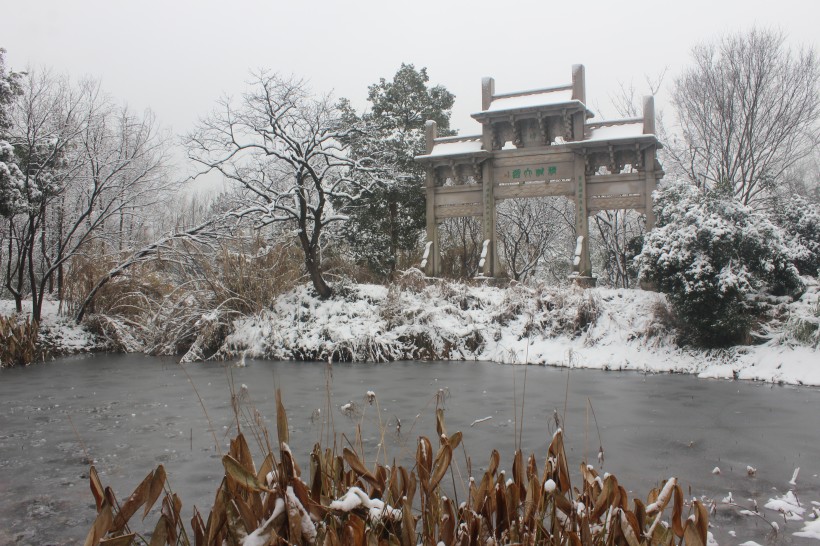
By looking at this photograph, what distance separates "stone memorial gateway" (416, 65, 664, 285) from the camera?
15.0 meters

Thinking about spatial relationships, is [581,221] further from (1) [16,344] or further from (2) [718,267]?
(1) [16,344]

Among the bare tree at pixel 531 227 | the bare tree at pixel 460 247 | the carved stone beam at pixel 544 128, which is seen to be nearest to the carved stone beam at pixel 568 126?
the carved stone beam at pixel 544 128

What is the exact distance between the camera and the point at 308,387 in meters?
9.12

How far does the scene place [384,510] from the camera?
7.09ft

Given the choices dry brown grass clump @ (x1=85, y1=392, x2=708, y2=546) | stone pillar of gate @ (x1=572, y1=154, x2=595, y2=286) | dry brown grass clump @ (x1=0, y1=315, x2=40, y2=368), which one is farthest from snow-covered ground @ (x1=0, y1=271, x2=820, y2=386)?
dry brown grass clump @ (x1=85, y1=392, x2=708, y2=546)

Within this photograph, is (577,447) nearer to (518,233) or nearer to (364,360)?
(364,360)

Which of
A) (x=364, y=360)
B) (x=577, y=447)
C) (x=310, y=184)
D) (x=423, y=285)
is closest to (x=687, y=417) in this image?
(x=577, y=447)

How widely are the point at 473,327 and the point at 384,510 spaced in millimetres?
11280

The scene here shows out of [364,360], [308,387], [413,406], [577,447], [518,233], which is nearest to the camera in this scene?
[577,447]

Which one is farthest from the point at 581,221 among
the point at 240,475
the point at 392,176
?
the point at 240,475

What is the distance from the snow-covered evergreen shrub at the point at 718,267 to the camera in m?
10.4

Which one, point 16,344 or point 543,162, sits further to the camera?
point 543,162

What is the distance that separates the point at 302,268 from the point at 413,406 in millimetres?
9837

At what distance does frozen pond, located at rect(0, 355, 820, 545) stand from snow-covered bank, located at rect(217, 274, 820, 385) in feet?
3.84
